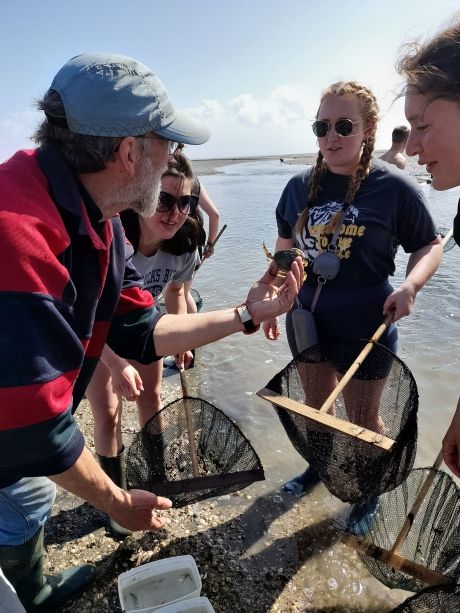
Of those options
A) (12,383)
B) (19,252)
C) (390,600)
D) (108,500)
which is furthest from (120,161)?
(390,600)

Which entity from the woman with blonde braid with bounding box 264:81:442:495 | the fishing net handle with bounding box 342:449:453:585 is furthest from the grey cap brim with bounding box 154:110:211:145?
the fishing net handle with bounding box 342:449:453:585

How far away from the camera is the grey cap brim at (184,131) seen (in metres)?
1.73

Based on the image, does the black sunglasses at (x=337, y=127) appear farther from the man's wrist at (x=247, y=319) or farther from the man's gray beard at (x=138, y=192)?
the man's gray beard at (x=138, y=192)

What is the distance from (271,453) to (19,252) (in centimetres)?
292

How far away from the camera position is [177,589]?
229 cm

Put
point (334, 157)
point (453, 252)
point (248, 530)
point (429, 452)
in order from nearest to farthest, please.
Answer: point (334, 157) → point (248, 530) → point (429, 452) → point (453, 252)

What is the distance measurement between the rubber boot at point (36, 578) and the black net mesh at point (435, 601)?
64.0 inches

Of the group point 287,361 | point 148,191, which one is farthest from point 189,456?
point 287,361

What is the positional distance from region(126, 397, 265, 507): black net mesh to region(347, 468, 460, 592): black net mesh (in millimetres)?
717

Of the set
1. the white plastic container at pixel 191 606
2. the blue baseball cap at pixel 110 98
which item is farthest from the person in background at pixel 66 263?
the white plastic container at pixel 191 606

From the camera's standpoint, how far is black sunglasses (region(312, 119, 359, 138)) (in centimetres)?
266

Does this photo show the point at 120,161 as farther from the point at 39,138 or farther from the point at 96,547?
the point at 96,547

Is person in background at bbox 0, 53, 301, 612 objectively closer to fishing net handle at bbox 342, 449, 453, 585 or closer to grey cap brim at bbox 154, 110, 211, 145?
grey cap brim at bbox 154, 110, 211, 145

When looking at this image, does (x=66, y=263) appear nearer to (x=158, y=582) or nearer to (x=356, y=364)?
(x=356, y=364)
